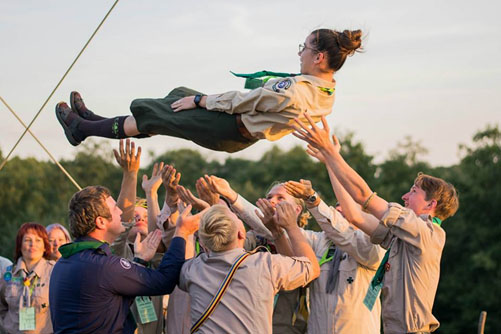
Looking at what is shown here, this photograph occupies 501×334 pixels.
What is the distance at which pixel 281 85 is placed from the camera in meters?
5.22

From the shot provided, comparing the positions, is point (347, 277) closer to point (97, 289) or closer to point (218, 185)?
point (218, 185)

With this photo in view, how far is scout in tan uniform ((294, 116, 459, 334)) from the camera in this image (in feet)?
16.5

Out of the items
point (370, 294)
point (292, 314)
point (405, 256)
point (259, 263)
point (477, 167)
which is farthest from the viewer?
point (477, 167)

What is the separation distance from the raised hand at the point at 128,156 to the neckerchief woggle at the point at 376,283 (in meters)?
1.84

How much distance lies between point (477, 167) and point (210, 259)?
27.9m

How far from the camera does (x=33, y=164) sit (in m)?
39.6

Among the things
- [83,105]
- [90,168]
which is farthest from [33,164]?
[83,105]

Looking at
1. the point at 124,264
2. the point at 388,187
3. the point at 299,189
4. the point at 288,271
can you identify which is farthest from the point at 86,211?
the point at 388,187

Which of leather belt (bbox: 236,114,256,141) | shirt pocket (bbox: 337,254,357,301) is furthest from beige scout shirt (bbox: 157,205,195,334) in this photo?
shirt pocket (bbox: 337,254,357,301)

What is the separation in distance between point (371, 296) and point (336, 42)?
1.68 meters

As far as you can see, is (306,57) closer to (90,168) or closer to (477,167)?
(477,167)

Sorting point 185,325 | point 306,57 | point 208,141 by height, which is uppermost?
point 306,57

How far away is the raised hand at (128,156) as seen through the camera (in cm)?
591

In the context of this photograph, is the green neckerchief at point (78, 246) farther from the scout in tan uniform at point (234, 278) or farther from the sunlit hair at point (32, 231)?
the sunlit hair at point (32, 231)
